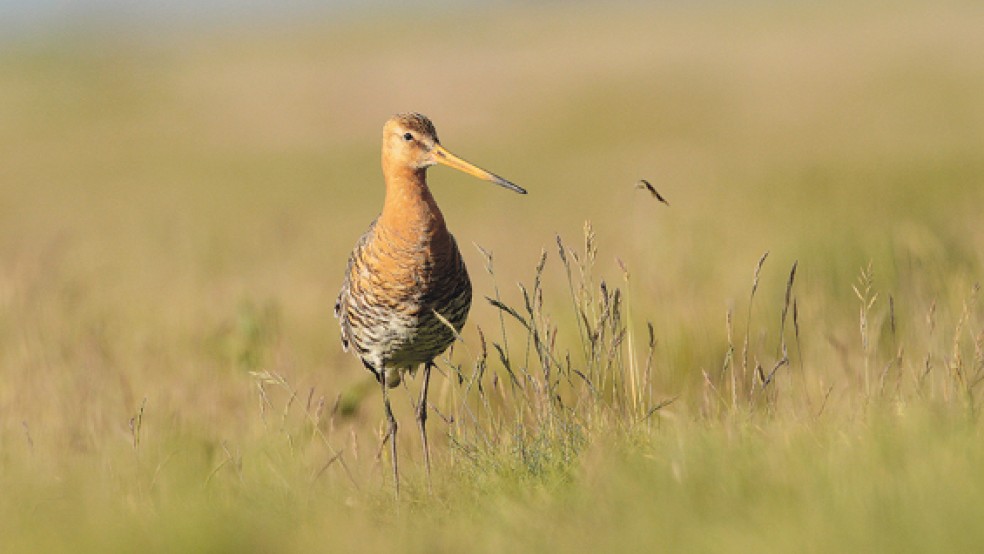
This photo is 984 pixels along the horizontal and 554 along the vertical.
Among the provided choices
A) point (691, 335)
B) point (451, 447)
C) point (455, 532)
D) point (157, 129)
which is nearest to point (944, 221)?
point (691, 335)

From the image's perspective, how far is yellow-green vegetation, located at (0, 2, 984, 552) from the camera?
3.10m

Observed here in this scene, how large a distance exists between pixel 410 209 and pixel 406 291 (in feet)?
1.18

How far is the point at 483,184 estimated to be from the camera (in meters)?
18.2

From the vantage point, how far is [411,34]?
44.5m

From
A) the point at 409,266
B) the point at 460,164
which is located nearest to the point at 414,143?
the point at 460,164

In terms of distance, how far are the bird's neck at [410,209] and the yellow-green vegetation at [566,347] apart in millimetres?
523

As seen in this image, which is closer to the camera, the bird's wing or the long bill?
the long bill

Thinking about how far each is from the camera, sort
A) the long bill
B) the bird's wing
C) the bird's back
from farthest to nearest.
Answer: the bird's wing
the bird's back
the long bill

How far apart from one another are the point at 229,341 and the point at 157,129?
75.1 ft

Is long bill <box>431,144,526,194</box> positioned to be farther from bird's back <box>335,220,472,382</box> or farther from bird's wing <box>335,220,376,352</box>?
bird's wing <box>335,220,376,352</box>

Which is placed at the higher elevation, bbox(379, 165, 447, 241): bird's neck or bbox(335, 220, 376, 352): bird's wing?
bbox(379, 165, 447, 241): bird's neck

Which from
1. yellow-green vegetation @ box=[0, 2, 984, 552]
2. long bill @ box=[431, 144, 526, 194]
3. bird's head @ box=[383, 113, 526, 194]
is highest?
bird's head @ box=[383, 113, 526, 194]

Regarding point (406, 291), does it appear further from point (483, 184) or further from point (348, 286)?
point (483, 184)

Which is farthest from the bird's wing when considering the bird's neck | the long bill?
the long bill
